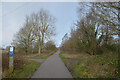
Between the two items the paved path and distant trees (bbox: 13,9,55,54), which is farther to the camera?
distant trees (bbox: 13,9,55,54)

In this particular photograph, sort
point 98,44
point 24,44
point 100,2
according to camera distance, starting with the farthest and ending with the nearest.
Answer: point 24,44, point 98,44, point 100,2

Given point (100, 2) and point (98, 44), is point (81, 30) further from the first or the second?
point (100, 2)

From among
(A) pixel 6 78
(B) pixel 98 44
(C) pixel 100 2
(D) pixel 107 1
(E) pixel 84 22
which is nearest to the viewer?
(A) pixel 6 78

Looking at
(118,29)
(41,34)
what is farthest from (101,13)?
(41,34)

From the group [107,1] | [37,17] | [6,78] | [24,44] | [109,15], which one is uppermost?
[37,17]

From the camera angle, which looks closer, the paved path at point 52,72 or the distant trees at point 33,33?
the paved path at point 52,72

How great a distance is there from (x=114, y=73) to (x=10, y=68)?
5.88 m

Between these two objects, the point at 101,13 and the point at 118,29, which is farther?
the point at 101,13

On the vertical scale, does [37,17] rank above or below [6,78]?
above

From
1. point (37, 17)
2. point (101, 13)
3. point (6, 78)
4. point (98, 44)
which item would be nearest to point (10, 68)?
point (6, 78)

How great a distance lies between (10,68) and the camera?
5.21m

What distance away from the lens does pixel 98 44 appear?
10328mm

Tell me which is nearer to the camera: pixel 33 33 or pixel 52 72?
pixel 52 72

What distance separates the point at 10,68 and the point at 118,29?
6.48 metres
